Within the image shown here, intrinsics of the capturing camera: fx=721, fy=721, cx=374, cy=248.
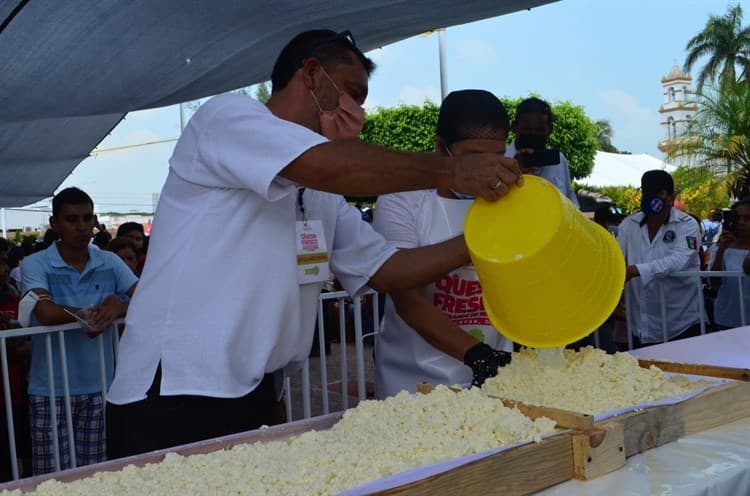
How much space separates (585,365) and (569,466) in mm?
450

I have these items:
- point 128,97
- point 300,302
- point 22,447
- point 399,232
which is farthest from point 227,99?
point 22,447

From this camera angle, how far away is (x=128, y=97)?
171 inches

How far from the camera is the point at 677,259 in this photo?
4496 mm

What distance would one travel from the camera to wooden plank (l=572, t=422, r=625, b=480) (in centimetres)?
143

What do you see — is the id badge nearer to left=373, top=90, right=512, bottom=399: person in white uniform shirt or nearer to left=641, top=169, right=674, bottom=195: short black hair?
left=373, top=90, right=512, bottom=399: person in white uniform shirt

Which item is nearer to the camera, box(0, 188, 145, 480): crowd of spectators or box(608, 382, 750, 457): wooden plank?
box(608, 382, 750, 457): wooden plank

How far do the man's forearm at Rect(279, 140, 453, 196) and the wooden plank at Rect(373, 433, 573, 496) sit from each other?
60 cm

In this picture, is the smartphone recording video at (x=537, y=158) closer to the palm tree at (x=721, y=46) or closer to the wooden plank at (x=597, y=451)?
the wooden plank at (x=597, y=451)

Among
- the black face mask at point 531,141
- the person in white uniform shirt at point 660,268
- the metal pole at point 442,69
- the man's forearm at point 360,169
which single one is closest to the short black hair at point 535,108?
the black face mask at point 531,141

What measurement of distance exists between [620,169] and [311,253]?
25179 millimetres

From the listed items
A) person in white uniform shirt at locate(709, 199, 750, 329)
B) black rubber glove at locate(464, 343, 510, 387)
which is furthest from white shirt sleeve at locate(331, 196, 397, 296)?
person in white uniform shirt at locate(709, 199, 750, 329)

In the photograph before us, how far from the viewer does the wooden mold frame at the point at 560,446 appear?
4.20 feet

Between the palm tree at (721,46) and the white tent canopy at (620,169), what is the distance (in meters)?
16.9

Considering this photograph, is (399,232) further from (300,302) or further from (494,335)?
(300,302)
